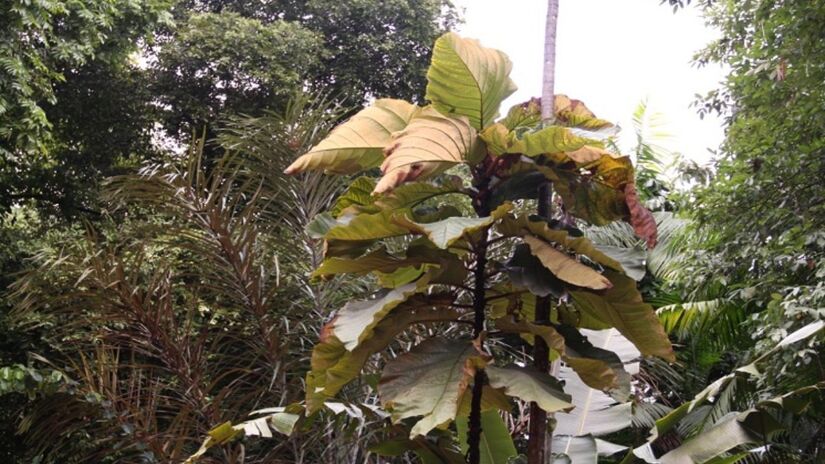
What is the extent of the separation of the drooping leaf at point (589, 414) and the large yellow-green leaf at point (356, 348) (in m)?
0.84

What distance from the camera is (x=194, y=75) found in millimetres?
9773

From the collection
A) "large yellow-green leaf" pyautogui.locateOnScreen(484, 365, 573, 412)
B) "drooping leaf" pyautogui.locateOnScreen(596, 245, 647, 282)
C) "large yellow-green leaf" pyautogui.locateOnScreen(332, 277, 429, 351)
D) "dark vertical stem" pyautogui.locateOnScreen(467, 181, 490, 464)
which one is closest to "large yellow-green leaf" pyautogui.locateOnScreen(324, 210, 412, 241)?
"large yellow-green leaf" pyautogui.locateOnScreen(332, 277, 429, 351)

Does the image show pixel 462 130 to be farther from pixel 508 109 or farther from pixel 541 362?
pixel 541 362

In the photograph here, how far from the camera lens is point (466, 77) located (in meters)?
2.02

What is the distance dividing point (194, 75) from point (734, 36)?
22.3ft

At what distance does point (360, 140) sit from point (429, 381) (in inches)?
24.8

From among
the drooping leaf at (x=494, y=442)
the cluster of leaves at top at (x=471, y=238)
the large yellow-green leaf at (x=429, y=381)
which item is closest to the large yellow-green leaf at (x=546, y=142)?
the cluster of leaves at top at (x=471, y=238)

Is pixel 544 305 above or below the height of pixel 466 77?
below

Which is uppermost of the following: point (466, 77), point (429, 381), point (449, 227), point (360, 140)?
point (466, 77)

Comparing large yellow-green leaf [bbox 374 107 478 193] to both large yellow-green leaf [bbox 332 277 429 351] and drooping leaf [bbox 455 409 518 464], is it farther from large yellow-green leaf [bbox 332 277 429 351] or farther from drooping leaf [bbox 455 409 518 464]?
drooping leaf [bbox 455 409 518 464]

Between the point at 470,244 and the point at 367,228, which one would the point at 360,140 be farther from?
the point at 470,244

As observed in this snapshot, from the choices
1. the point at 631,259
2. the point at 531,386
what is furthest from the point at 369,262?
the point at 631,259

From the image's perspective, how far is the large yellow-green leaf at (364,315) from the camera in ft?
5.92

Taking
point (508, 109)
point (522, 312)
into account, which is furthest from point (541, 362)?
point (508, 109)
